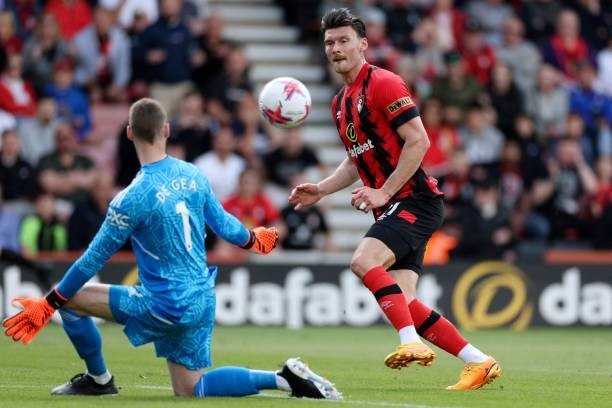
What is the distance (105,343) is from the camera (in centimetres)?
1417

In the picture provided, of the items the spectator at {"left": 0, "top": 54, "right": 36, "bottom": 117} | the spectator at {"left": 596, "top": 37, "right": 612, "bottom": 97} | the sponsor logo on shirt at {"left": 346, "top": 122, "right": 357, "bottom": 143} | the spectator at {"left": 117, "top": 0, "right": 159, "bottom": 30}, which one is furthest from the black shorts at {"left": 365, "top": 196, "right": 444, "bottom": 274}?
the spectator at {"left": 596, "top": 37, "right": 612, "bottom": 97}

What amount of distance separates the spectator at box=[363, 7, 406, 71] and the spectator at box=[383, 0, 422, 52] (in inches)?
12.7

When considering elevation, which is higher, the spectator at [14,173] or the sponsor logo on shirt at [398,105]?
the sponsor logo on shirt at [398,105]

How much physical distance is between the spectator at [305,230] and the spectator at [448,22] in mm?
4795

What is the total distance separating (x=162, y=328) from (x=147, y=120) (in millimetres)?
1268

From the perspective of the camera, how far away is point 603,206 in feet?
64.9

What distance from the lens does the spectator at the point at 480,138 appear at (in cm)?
2025

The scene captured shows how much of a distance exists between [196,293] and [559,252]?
11467mm

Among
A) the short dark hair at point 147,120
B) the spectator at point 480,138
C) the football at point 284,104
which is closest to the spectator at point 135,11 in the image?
the spectator at point 480,138

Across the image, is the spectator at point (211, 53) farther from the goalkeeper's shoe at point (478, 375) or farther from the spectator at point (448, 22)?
the goalkeeper's shoe at point (478, 375)

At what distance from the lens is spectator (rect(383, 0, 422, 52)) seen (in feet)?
71.2

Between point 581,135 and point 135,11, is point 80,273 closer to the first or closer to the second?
point 135,11

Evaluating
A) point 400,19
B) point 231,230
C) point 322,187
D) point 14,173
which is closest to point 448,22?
point 400,19

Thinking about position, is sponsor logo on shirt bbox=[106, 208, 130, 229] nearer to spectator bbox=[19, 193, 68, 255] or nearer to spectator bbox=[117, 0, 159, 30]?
spectator bbox=[19, 193, 68, 255]
